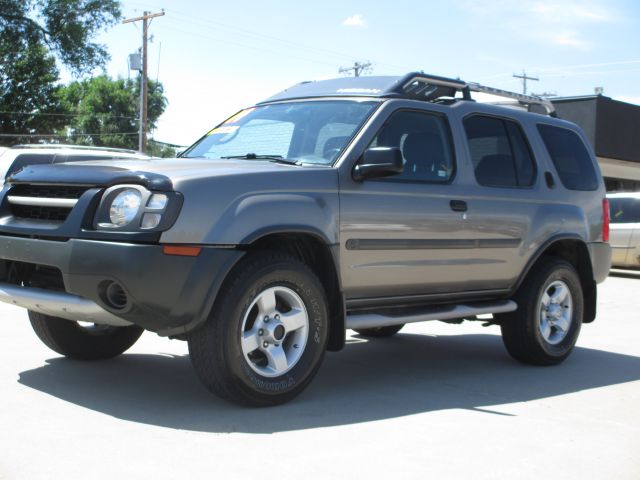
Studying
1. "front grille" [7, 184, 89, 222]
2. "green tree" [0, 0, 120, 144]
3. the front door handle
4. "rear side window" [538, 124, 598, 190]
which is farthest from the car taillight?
"green tree" [0, 0, 120, 144]

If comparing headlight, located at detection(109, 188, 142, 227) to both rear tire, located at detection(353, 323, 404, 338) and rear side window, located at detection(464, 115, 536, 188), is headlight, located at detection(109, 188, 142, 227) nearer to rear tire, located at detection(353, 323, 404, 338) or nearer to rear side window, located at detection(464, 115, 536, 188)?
rear side window, located at detection(464, 115, 536, 188)

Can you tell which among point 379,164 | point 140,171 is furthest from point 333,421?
point 140,171

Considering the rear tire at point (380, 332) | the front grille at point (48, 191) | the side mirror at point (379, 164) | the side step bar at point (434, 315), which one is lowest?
the rear tire at point (380, 332)

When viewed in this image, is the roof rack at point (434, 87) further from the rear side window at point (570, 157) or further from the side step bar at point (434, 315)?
the side step bar at point (434, 315)

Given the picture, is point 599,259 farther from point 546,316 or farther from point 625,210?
point 625,210

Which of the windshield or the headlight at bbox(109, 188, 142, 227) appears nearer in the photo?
the headlight at bbox(109, 188, 142, 227)

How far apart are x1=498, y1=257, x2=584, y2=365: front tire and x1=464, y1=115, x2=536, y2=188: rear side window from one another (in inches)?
30.1

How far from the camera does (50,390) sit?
518 cm

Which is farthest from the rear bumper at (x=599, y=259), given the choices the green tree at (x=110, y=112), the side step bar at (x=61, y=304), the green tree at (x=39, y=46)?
the green tree at (x=110, y=112)

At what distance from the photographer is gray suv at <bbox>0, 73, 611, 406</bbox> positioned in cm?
457

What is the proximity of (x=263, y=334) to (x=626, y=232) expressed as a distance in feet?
42.4

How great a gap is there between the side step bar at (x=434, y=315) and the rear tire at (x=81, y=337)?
1.72 meters

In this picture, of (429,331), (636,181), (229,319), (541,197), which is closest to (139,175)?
(229,319)

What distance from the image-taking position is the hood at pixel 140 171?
462cm
